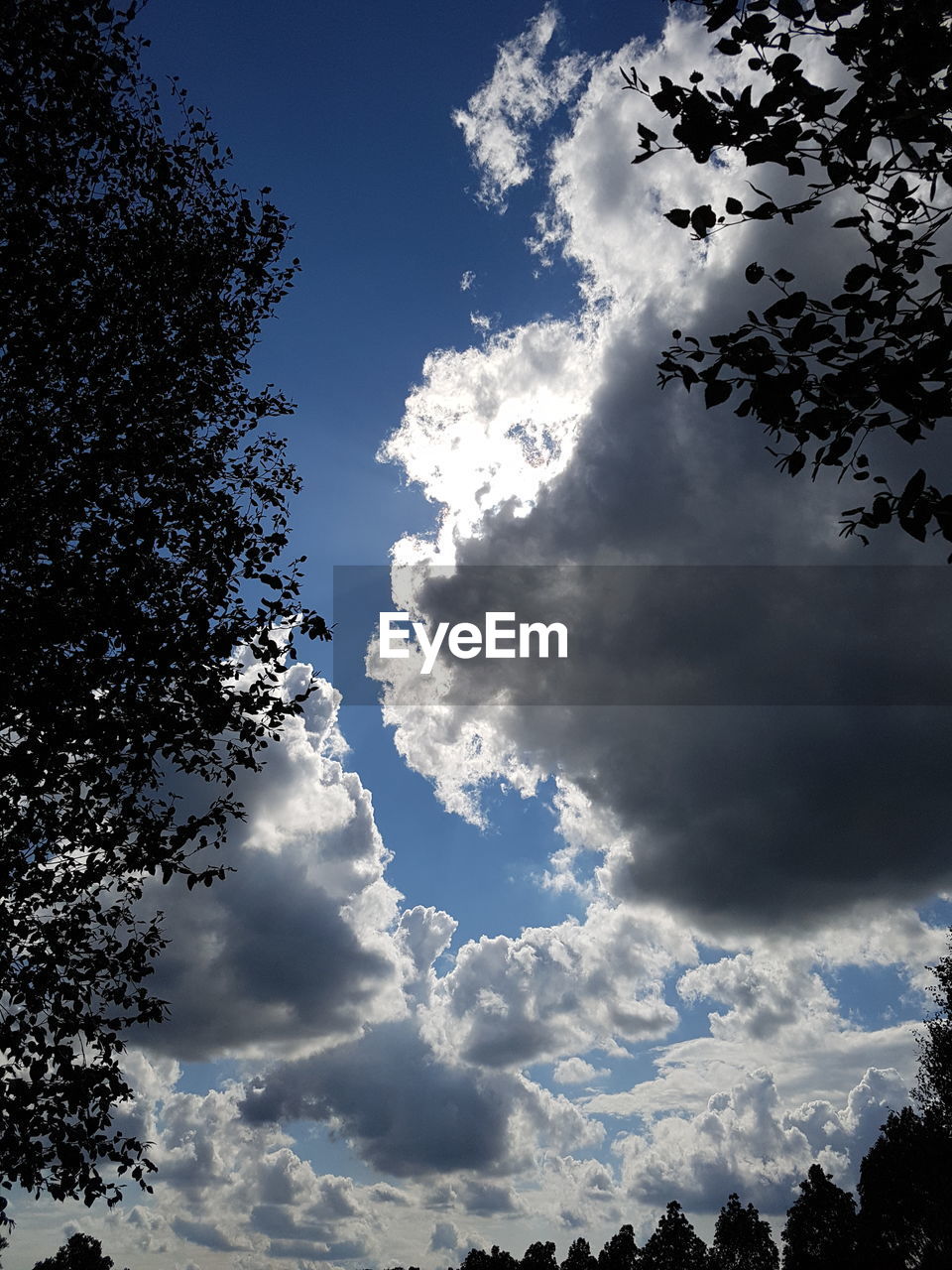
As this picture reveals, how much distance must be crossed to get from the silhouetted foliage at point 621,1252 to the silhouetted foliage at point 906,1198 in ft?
132

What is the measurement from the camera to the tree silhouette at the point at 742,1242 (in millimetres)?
98375

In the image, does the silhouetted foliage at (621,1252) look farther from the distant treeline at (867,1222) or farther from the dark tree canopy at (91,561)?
the dark tree canopy at (91,561)

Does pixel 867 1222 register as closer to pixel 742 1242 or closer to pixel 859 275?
pixel 742 1242

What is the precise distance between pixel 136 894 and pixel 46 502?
21.9 ft

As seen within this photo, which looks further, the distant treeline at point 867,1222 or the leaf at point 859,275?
the distant treeline at point 867,1222

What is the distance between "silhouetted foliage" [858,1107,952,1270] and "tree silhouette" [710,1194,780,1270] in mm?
23129

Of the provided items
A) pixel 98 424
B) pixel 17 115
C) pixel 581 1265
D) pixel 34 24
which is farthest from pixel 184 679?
pixel 581 1265

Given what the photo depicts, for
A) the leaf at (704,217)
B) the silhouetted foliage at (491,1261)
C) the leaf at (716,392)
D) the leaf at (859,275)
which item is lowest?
the silhouetted foliage at (491,1261)

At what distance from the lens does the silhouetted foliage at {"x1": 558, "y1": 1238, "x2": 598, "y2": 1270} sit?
412 feet

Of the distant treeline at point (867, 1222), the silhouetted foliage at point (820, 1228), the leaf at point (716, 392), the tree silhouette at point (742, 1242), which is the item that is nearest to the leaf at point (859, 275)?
the leaf at point (716, 392)

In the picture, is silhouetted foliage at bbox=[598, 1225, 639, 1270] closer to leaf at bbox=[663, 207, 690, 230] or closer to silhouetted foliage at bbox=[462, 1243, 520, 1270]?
silhouetted foliage at bbox=[462, 1243, 520, 1270]

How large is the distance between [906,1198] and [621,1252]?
53887 mm

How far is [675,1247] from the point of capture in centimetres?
10444

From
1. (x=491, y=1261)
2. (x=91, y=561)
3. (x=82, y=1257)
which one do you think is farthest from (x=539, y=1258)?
(x=91, y=561)
